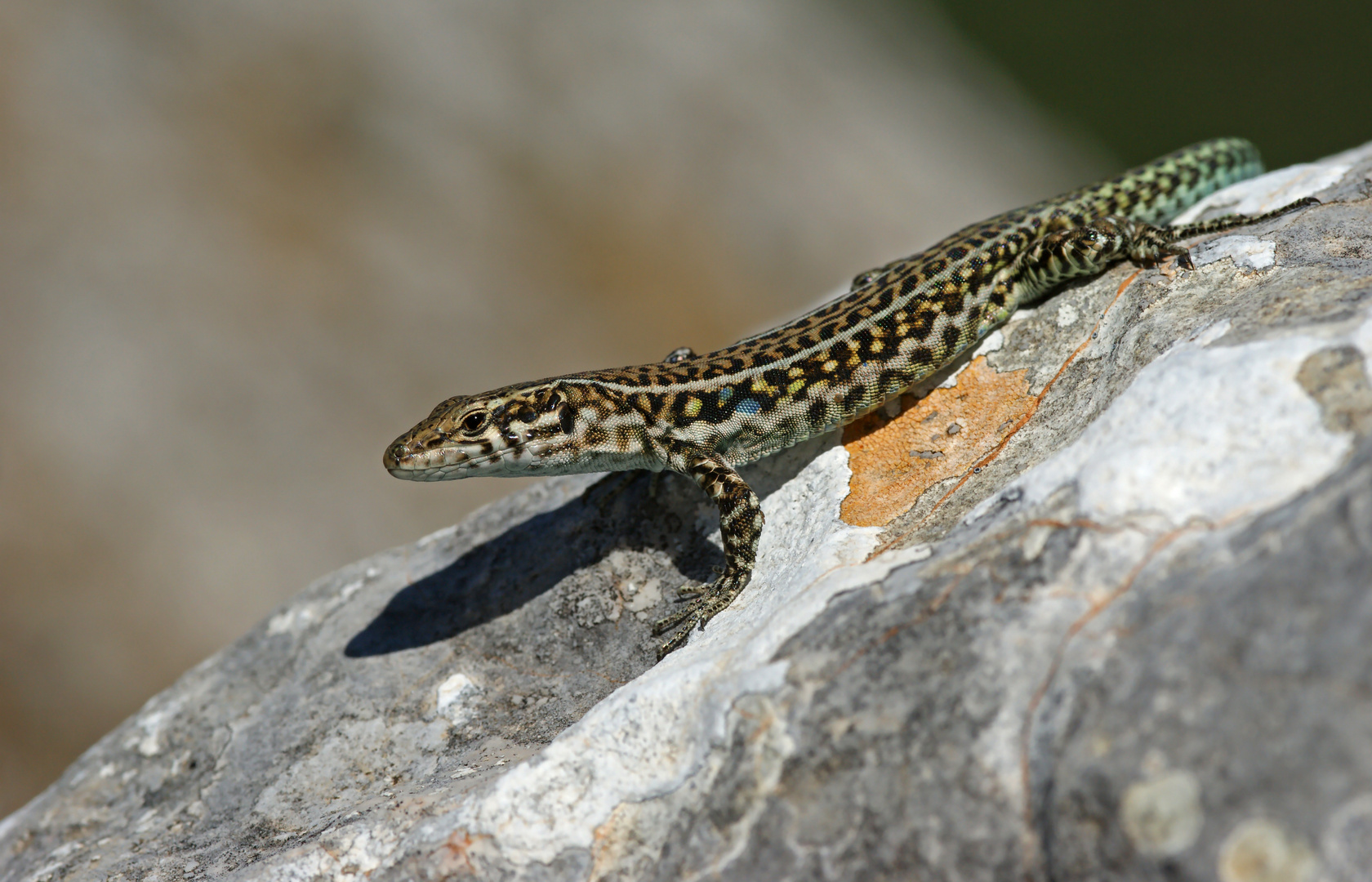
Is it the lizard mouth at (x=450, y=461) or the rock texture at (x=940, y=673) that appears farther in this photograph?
the lizard mouth at (x=450, y=461)

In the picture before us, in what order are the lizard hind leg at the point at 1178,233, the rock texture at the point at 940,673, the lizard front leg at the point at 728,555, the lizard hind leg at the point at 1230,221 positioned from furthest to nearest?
1. the lizard hind leg at the point at 1230,221
2. the lizard hind leg at the point at 1178,233
3. the lizard front leg at the point at 728,555
4. the rock texture at the point at 940,673

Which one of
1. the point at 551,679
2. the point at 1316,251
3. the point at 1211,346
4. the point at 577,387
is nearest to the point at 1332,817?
the point at 1211,346

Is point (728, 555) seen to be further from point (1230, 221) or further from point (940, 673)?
point (1230, 221)

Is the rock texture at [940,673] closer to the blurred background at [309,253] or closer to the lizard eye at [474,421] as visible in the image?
the lizard eye at [474,421]

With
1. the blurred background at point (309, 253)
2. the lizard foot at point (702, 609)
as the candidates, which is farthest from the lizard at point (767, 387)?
the blurred background at point (309, 253)

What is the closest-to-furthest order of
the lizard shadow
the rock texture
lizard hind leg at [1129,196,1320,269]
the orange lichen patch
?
the rock texture → the orange lichen patch → lizard hind leg at [1129,196,1320,269] → the lizard shadow

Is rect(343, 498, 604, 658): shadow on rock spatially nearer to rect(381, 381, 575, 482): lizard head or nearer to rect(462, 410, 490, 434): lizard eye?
rect(381, 381, 575, 482): lizard head

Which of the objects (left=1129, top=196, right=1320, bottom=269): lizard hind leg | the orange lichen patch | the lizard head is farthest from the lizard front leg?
(left=1129, top=196, right=1320, bottom=269): lizard hind leg
